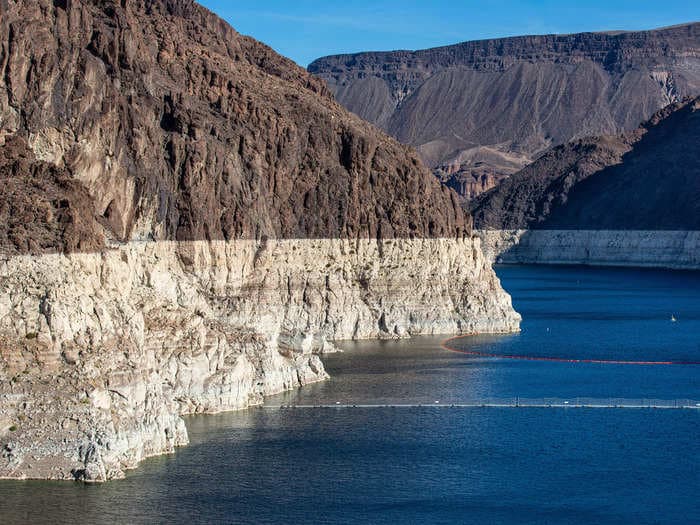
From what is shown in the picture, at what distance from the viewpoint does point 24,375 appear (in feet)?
181

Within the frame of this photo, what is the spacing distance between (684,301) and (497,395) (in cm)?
9803

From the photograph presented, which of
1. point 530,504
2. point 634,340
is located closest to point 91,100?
point 530,504

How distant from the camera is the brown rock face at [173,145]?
84.1 metres

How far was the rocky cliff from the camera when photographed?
2207 inches

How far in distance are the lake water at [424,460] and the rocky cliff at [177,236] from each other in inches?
95.6

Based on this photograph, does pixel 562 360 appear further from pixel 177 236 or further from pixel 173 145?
pixel 173 145

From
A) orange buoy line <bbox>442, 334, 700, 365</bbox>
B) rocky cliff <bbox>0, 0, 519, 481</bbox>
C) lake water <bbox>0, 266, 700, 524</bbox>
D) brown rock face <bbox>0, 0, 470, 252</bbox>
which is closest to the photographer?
lake water <bbox>0, 266, 700, 524</bbox>

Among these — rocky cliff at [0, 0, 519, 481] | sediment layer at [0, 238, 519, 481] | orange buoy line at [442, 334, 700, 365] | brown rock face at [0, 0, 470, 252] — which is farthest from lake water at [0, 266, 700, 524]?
brown rock face at [0, 0, 470, 252]

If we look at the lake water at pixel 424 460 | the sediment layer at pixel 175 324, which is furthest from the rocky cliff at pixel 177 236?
the lake water at pixel 424 460

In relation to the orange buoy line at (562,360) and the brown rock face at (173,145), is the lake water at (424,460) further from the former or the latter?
→ the brown rock face at (173,145)

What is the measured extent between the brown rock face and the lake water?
11.3 metres

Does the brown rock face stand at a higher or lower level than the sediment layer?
higher

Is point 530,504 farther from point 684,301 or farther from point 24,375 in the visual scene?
point 684,301

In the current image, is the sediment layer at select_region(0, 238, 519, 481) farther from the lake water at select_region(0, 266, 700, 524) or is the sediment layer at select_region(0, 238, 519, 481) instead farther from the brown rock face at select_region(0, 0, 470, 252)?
the brown rock face at select_region(0, 0, 470, 252)
